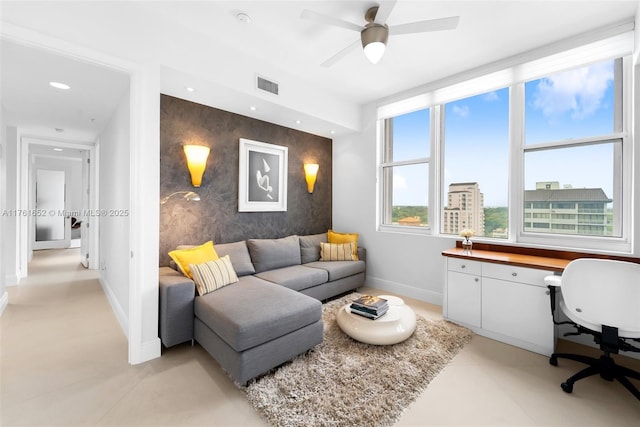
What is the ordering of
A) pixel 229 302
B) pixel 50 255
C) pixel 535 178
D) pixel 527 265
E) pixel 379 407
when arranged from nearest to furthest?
pixel 379 407 < pixel 229 302 < pixel 527 265 < pixel 535 178 < pixel 50 255

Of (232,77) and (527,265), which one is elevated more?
(232,77)

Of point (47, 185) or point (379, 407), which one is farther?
point (47, 185)

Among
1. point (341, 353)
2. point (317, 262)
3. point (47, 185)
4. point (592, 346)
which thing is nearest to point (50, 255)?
point (47, 185)

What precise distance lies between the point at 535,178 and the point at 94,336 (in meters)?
4.82

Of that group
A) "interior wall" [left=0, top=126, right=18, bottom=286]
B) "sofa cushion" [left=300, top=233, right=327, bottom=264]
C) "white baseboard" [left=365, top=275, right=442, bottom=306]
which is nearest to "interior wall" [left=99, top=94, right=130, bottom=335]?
"interior wall" [left=0, top=126, right=18, bottom=286]

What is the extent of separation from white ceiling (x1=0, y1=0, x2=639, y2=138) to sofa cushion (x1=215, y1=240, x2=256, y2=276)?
1696 mm

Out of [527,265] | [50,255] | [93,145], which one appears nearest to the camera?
[527,265]

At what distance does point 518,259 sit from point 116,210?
427 centimetres

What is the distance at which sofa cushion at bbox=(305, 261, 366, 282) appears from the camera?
3550 mm

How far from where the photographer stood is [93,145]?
495cm

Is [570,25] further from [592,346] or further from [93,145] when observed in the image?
[93,145]

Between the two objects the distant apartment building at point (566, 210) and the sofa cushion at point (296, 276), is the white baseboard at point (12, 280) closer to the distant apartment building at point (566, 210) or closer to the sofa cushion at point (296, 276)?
the sofa cushion at point (296, 276)

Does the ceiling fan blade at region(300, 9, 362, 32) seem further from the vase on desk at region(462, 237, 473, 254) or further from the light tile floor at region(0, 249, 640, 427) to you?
the light tile floor at region(0, 249, 640, 427)

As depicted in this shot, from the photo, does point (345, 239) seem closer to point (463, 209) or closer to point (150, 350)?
point (463, 209)
